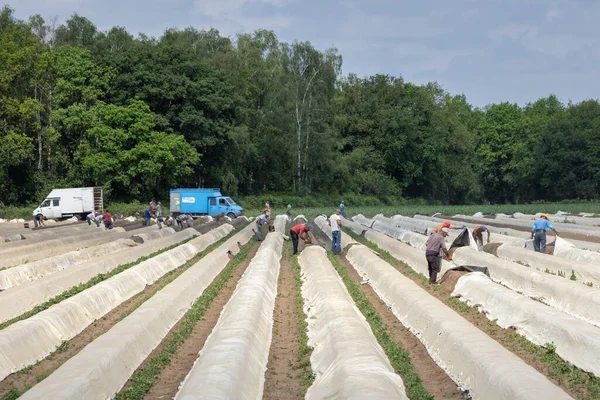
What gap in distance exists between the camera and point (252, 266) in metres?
19.2

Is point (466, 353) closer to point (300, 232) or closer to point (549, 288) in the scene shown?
point (549, 288)

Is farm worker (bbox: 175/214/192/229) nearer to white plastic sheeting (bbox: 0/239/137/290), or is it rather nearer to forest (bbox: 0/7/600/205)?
forest (bbox: 0/7/600/205)

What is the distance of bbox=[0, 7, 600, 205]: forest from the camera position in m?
53.6

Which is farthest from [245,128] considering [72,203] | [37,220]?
[37,220]

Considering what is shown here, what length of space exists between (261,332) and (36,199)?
47778 mm

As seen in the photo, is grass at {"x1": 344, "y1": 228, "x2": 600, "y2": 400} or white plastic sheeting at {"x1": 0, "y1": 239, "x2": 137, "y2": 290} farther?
white plastic sheeting at {"x1": 0, "y1": 239, "x2": 137, "y2": 290}

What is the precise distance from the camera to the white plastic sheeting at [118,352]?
25.8 ft

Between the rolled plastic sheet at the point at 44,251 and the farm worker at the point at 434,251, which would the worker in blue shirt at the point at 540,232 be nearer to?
the farm worker at the point at 434,251

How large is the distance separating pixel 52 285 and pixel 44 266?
4063 millimetres

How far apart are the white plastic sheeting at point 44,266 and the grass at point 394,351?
8.49 meters

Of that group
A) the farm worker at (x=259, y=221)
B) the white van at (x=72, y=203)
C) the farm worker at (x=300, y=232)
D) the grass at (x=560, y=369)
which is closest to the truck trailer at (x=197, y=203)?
the white van at (x=72, y=203)

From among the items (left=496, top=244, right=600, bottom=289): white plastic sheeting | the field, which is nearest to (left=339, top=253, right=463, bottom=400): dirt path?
the field

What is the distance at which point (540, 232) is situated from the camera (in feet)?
66.0

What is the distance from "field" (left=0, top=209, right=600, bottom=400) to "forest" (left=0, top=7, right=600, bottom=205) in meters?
34.7
